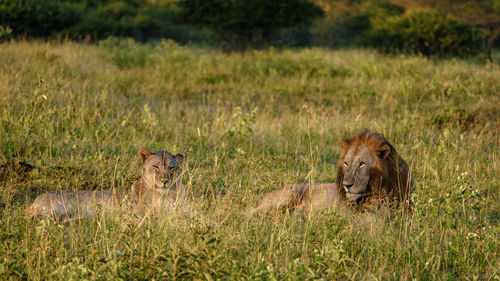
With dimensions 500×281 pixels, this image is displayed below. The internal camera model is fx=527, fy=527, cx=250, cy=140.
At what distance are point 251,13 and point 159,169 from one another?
21.1 meters

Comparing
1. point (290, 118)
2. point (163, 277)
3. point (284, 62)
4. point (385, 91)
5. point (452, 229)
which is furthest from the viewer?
point (284, 62)

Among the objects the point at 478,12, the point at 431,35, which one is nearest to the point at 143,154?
the point at 431,35

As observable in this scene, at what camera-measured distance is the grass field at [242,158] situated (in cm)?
336

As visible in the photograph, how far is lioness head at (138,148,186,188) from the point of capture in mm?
4602

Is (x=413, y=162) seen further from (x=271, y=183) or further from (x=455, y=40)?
(x=455, y=40)

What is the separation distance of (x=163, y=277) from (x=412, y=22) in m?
24.0

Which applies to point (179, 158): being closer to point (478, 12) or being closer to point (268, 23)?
point (268, 23)

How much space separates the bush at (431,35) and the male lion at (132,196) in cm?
1965

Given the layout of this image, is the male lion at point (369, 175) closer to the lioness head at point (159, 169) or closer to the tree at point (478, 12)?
the lioness head at point (159, 169)

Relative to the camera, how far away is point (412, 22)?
24.8m

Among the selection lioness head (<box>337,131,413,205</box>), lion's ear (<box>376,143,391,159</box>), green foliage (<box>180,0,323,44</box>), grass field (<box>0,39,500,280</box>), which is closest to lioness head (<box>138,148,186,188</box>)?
grass field (<box>0,39,500,280</box>)

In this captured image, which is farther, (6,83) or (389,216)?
(6,83)

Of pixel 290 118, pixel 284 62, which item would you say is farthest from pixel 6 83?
pixel 284 62

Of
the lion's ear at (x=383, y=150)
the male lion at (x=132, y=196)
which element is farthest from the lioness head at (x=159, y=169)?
the lion's ear at (x=383, y=150)
